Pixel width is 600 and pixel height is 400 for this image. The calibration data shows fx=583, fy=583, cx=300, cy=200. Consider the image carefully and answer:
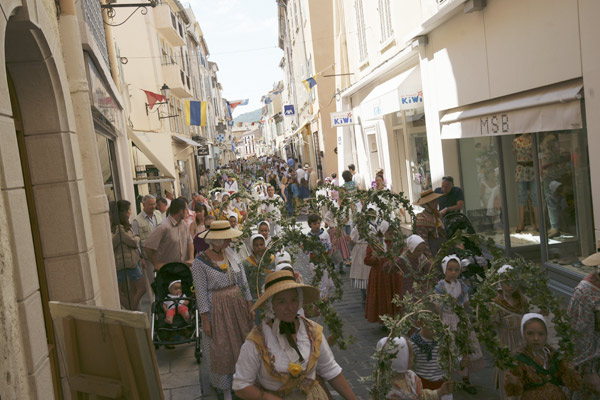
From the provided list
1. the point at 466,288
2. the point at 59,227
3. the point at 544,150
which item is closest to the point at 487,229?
the point at 544,150

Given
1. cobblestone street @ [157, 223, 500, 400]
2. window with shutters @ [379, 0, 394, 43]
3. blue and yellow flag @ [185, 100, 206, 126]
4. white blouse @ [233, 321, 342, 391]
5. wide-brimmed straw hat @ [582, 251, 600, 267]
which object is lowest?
cobblestone street @ [157, 223, 500, 400]

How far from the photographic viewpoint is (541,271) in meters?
4.94

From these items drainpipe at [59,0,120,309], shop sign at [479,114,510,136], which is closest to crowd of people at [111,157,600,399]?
drainpipe at [59,0,120,309]

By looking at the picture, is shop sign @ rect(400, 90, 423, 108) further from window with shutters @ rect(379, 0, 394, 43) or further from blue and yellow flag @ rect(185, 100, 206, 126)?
blue and yellow flag @ rect(185, 100, 206, 126)

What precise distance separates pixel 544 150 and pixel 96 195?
20.9 ft

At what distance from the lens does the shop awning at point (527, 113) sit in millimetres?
A: 7238

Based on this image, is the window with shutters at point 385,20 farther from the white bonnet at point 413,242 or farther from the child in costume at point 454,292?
the child in costume at point 454,292

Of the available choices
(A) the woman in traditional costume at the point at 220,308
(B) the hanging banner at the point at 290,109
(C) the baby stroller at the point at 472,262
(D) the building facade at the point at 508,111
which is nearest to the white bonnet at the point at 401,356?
(A) the woman in traditional costume at the point at 220,308

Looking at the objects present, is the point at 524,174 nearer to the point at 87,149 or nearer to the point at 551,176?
the point at 551,176

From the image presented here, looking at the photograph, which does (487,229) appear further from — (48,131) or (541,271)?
(48,131)

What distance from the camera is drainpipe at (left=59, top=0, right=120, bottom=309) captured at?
6.32m

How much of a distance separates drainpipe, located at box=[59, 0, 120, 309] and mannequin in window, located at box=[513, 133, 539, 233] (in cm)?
648

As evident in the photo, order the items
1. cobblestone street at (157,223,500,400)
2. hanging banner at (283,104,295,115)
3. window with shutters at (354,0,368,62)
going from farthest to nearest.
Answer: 1. hanging banner at (283,104,295,115)
2. window with shutters at (354,0,368,62)
3. cobblestone street at (157,223,500,400)

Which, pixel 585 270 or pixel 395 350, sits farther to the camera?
pixel 585 270
